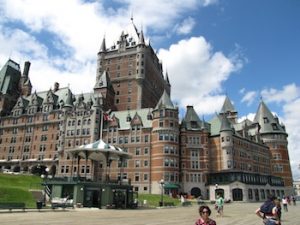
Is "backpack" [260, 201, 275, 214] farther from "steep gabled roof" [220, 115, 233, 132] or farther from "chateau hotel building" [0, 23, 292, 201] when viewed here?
"steep gabled roof" [220, 115, 233, 132]

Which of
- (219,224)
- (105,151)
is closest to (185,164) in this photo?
(105,151)

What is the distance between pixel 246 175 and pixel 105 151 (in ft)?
166

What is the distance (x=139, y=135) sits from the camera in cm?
8700

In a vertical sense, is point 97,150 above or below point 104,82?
below

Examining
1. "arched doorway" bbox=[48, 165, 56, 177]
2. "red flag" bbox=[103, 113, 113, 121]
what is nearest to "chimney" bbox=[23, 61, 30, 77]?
"arched doorway" bbox=[48, 165, 56, 177]

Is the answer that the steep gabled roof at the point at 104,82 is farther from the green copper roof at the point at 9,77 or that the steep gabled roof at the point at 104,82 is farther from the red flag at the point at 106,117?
the green copper roof at the point at 9,77

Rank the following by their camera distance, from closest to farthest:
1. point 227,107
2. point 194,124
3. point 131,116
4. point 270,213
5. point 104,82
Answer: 1. point 270,213
2. point 194,124
3. point 131,116
4. point 104,82
5. point 227,107

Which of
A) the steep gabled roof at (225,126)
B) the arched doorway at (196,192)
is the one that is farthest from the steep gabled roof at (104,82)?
the arched doorway at (196,192)

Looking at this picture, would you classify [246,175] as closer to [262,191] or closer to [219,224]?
[262,191]

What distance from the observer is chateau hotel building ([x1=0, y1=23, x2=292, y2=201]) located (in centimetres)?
8281

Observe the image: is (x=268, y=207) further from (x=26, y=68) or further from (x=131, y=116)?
(x=26, y=68)

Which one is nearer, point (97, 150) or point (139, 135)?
point (97, 150)

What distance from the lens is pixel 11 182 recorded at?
6650cm

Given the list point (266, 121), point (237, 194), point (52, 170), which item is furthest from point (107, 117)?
point (266, 121)
